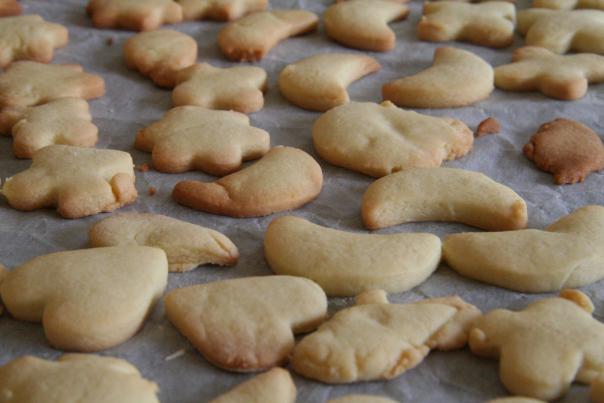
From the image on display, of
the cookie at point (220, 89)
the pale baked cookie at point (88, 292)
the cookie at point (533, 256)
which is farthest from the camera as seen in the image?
the cookie at point (220, 89)

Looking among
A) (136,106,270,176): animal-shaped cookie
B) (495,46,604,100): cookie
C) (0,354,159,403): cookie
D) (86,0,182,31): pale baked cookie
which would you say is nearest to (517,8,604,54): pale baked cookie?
(495,46,604,100): cookie

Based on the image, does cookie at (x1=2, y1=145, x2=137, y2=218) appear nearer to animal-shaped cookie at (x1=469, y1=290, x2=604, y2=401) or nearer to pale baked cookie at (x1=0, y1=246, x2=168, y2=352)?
pale baked cookie at (x1=0, y1=246, x2=168, y2=352)

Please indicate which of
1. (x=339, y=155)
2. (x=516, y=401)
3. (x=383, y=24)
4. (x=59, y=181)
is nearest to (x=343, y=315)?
(x=516, y=401)

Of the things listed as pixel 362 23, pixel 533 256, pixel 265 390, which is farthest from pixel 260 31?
pixel 265 390

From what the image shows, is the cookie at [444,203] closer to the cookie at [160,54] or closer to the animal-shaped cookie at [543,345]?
the animal-shaped cookie at [543,345]

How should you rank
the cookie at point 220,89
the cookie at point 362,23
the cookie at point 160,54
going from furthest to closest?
the cookie at point 362,23, the cookie at point 160,54, the cookie at point 220,89

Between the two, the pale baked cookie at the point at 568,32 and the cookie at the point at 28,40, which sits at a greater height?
the pale baked cookie at the point at 568,32

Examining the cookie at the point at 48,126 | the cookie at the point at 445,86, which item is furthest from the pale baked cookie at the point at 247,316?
the cookie at the point at 445,86
